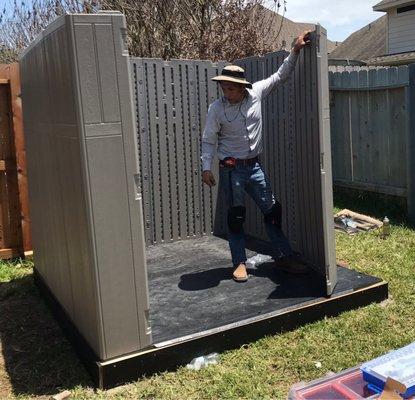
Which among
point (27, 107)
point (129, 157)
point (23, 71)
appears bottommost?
point (129, 157)

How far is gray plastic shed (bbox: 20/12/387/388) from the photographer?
3223mm

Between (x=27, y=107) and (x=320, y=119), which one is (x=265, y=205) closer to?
(x=320, y=119)

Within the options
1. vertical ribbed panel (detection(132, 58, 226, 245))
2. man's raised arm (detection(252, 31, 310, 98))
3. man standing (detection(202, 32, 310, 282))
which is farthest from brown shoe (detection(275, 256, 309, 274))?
vertical ribbed panel (detection(132, 58, 226, 245))

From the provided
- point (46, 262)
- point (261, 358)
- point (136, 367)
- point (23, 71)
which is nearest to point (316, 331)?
point (261, 358)

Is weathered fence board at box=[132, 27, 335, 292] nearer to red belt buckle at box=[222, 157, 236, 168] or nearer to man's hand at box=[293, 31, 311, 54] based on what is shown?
man's hand at box=[293, 31, 311, 54]

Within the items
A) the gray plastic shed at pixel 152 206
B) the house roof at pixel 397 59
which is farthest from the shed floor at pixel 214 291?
the house roof at pixel 397 59

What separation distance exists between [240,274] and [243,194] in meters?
0.71

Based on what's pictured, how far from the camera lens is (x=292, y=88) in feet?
16.4

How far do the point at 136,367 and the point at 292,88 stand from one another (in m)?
2.86

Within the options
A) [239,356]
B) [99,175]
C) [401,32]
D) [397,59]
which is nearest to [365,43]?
[401,32]

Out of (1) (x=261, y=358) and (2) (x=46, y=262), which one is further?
(2) (x=46, y=262)

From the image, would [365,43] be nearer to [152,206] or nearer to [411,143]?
[411,143]

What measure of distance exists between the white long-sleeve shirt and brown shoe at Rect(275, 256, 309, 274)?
1.01m

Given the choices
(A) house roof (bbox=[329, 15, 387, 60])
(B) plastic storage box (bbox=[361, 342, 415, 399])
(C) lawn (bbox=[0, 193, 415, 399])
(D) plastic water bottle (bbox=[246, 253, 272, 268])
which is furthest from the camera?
(A) house roof (bbox=[329, 15, 387, 60])
